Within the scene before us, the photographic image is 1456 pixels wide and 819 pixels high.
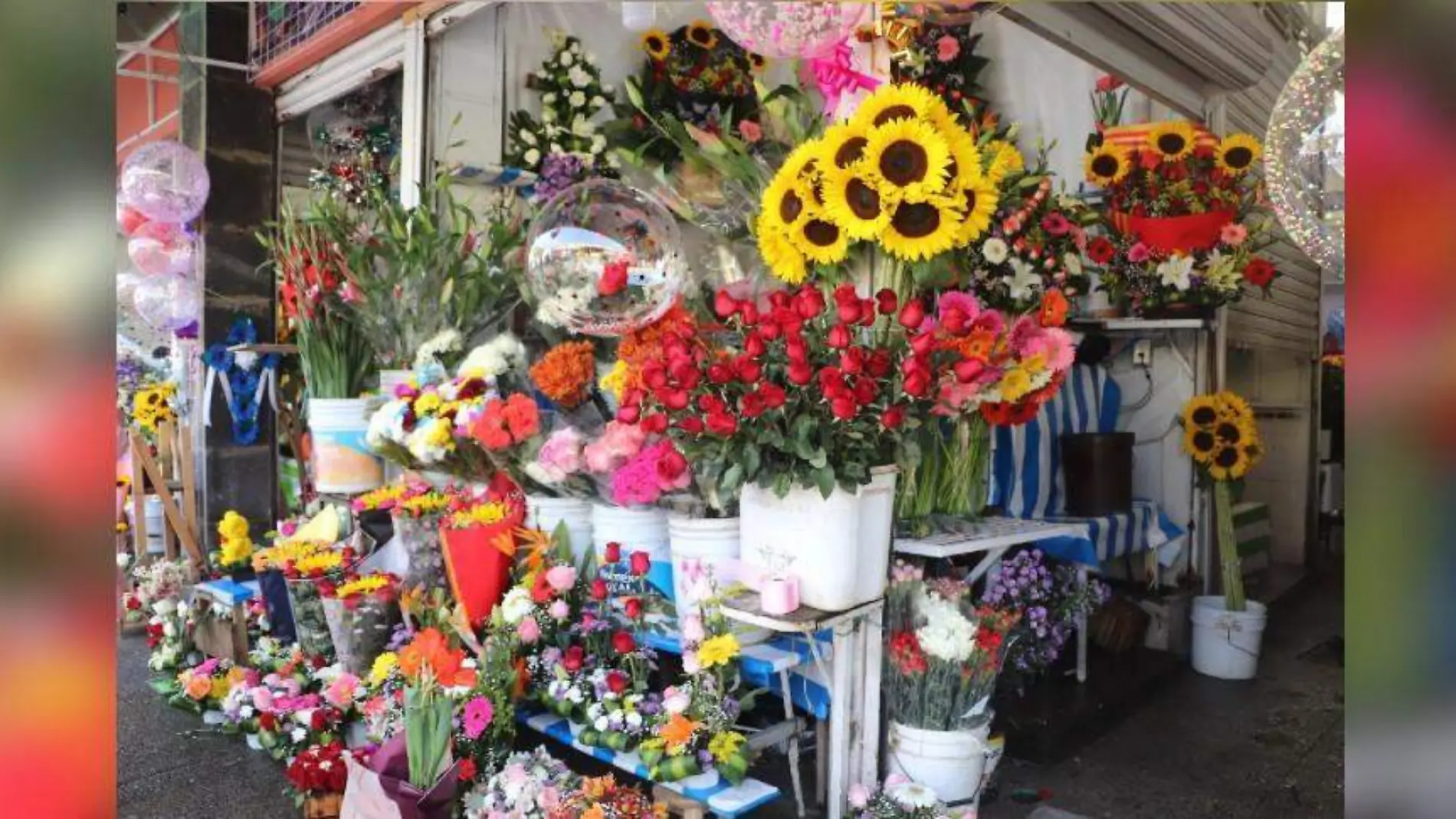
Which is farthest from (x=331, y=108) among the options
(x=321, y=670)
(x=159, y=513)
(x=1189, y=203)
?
(x=1189, y=203)

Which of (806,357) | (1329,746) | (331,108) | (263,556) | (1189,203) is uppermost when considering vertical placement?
(331,108)

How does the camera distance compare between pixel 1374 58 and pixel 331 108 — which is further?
pixel 331 108

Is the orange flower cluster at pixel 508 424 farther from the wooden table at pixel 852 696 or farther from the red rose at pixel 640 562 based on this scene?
the wooden table at pixel 852 696

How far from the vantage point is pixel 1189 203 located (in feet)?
14.2

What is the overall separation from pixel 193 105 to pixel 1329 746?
22.2 ft

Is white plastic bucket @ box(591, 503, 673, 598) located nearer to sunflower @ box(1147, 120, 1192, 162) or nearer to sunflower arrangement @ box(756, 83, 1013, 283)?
sunflower arrangement @ box(756, 83, 1013, 283)

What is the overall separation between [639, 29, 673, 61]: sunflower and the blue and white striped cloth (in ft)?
9.17

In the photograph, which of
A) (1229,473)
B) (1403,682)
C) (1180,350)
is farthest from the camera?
(1180,350)

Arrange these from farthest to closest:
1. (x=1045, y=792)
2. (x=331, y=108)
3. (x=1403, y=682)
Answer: (x=331, y=108) < (x=1045, y=792) < (x=1403, y=682)

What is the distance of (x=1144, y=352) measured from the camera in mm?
5012

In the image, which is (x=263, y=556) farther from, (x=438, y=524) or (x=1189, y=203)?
(x=1189, y=203)

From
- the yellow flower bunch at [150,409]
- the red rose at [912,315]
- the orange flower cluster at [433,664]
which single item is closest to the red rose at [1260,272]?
the red rose at [912,315]

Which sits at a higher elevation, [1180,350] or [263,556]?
[1180,350]

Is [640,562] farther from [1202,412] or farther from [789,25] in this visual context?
[1202,412]
